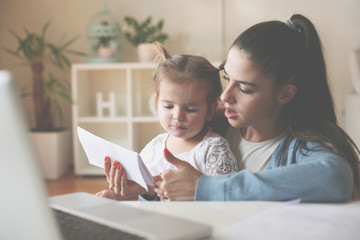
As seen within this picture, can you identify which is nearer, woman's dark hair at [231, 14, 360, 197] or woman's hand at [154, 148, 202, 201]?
woman's hand at [154, 148, 202, 201]

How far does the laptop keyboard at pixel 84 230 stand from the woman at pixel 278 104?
309mm

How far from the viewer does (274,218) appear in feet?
2.07

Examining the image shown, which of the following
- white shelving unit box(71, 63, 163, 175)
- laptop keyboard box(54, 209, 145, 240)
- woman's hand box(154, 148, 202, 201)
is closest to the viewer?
laptop keyboard box(54, 209, 145, 240)

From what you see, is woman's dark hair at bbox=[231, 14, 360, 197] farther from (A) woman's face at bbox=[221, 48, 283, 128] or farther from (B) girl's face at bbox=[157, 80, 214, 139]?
(B) girl's face at bbox=[157, 80, 214, 139]

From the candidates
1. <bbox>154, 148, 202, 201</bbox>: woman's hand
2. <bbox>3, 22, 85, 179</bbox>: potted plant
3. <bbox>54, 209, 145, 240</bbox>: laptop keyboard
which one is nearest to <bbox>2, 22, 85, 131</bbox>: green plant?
<bbox>3, 22, 85, 179</bbox>: potted plant

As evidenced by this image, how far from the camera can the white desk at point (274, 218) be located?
0.56 metres

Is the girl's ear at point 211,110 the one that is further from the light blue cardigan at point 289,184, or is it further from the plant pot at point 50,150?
the plant pot at point 50,150

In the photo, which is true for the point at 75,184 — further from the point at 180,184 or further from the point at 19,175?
the point at 19,175

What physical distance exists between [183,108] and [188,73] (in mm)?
109

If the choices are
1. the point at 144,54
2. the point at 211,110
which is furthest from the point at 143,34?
the point at 211,110

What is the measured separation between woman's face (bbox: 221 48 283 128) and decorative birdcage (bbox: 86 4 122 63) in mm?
2668

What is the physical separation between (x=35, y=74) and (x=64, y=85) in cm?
43

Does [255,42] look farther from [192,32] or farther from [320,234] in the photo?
[192,32]

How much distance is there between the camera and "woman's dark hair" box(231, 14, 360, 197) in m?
1.06
